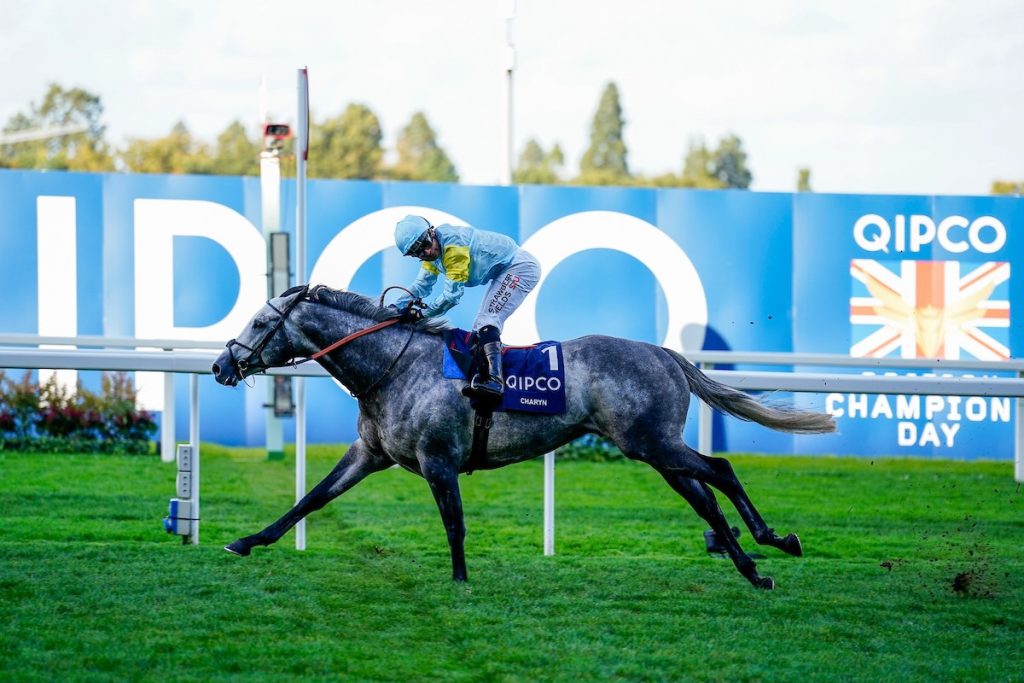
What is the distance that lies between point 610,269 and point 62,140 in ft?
162

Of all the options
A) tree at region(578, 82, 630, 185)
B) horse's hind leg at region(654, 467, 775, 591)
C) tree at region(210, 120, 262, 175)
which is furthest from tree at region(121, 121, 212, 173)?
horse's hind leg at region(654, 467, 775, 591)

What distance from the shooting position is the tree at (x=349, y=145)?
171 feet

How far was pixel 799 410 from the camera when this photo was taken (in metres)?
6.14

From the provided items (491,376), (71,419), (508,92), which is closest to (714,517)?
(491,376)

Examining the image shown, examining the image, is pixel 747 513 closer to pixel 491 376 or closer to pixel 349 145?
pixel 491 376

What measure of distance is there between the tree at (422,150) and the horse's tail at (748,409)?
176 ft

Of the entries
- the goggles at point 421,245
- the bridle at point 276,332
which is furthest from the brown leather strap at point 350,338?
the goggles at point 421,245

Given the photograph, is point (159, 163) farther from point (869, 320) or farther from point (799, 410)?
point (799, 410)

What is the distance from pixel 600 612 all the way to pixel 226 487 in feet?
14.7

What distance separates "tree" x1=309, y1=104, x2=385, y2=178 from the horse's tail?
4545 centimetres

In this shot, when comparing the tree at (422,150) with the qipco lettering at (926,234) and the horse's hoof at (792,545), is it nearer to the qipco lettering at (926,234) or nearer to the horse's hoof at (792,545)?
the qipco lettering at (926,234)

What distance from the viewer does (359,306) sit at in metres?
5.94

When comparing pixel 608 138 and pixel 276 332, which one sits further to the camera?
pixel 608 138

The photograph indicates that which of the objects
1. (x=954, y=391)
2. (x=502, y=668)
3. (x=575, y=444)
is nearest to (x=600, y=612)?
(x=502, y=668)
